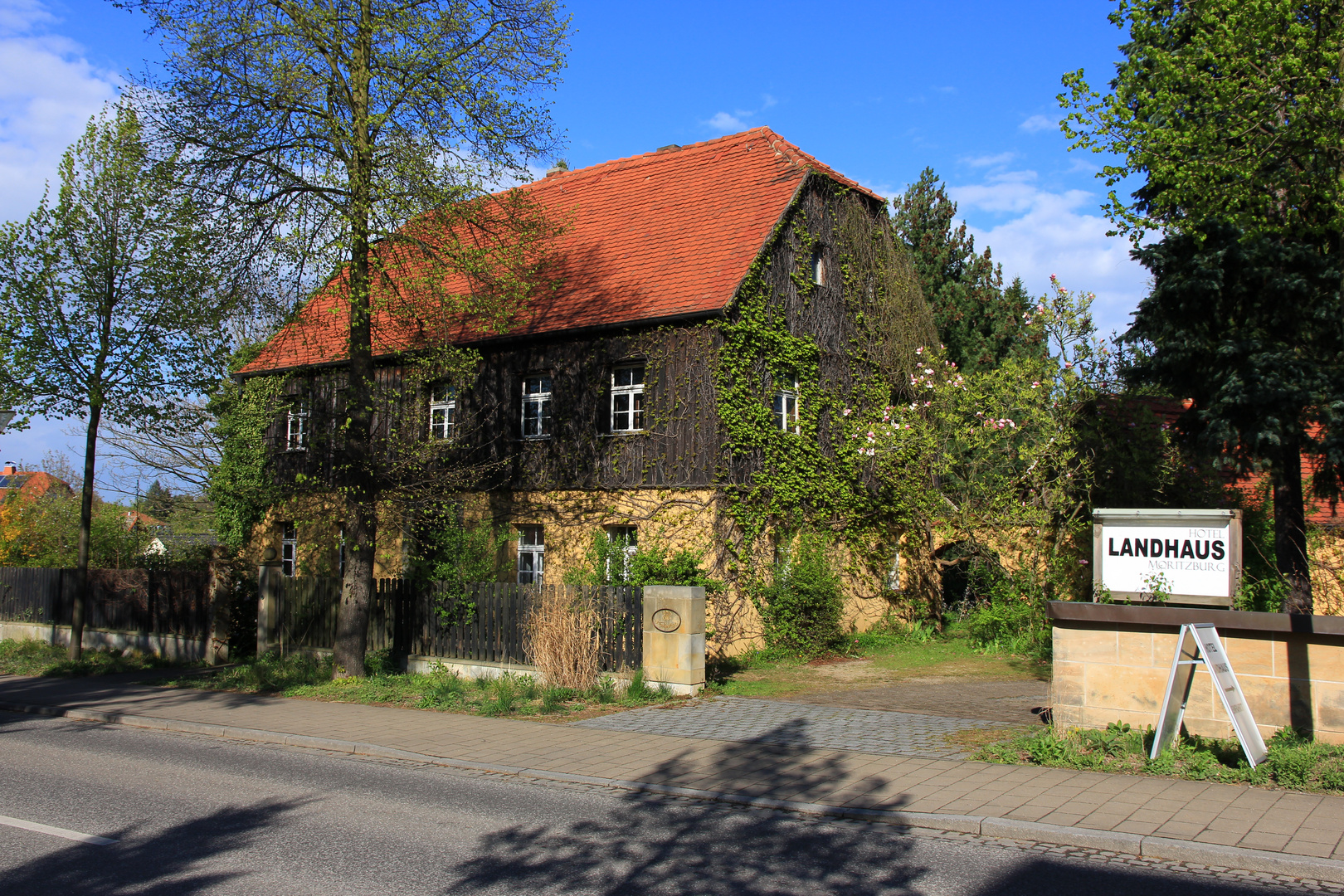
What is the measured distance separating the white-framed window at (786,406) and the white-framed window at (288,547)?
13.1 m

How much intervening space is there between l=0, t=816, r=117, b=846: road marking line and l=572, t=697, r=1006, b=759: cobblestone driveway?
208 inches

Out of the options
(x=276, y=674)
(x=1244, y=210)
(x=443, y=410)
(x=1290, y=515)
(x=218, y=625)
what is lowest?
(x=276, y=674)

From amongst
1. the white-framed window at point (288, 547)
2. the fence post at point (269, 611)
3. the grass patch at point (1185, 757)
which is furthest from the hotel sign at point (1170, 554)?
the white-framed window at point (288, 547)

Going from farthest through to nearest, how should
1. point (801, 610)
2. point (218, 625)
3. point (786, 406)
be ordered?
point (786, 406) → point (218, 625) → point (801, 610)

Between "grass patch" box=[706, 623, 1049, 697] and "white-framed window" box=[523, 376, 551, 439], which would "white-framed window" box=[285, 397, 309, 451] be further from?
"grass patch" box=[706, 623, 1049, 697]

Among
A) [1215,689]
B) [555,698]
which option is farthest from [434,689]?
[1215,689]

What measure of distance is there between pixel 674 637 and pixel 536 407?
836 cm

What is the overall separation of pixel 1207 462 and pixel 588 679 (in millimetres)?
11611

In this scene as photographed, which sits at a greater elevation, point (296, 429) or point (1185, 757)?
point (296, 429)

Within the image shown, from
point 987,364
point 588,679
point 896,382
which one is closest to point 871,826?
point 588,679

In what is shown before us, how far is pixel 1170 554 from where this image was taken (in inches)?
335

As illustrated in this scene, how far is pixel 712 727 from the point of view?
34.5 ft

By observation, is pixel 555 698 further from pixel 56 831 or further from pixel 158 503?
pixel 158 503

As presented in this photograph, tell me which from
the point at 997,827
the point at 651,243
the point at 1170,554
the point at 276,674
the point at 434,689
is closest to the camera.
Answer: the point at 997,827
